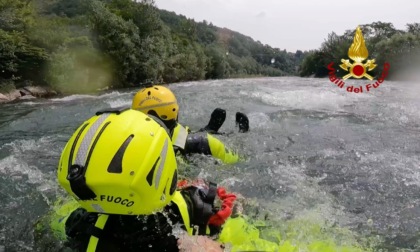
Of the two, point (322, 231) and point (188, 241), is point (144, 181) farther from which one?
point (322, 231)

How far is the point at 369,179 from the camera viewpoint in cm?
492

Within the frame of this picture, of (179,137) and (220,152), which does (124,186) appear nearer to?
(179,137)

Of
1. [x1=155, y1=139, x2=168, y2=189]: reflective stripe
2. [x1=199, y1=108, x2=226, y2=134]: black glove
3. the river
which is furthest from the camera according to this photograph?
[x1=199, y1=108, x2=226, y2=134]: black glove

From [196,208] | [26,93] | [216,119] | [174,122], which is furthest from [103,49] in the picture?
[196,208]

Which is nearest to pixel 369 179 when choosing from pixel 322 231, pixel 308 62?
pixel 322 231

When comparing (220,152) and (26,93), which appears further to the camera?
(26,93)

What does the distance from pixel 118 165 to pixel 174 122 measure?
2577mm

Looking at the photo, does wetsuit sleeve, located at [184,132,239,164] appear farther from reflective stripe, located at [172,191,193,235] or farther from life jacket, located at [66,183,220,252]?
reflective stripe, located at [172,191,193,235]

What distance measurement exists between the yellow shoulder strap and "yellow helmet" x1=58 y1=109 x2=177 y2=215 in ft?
9.12

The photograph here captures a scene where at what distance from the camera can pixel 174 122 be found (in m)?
4.33

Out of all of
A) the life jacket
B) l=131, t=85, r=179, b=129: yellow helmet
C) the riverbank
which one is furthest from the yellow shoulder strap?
the riverbank

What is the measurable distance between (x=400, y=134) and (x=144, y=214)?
267 inches

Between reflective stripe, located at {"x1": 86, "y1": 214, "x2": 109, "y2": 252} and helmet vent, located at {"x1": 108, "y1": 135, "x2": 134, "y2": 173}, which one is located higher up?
helmet vent, located at {"x1": 108, "y1": 135, "x2": 134, "y2": 173}

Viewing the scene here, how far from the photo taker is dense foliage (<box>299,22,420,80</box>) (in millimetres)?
38156
